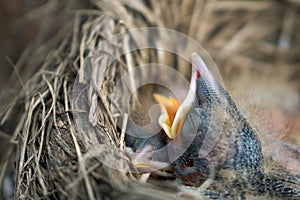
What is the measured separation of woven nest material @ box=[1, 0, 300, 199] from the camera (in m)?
1.17

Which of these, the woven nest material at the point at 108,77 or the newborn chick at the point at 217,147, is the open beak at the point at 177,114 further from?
the woven nest material at the point at 108,77

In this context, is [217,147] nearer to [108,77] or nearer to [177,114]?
[177,114]

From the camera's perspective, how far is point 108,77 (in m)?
1.55

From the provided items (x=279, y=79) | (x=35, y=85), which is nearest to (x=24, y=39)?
(x=35, y=85)

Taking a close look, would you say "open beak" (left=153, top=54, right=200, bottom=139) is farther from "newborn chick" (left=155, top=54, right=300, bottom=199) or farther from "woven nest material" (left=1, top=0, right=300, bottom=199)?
"woven nest material" (left=1, top=0, right=300, bottom=199)

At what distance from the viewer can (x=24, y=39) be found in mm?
2301

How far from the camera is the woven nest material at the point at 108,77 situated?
3.84 feet

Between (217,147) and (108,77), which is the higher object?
(108,77)

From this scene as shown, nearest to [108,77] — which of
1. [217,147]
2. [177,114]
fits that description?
[177,114]

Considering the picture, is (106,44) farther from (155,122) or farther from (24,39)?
(24,39)

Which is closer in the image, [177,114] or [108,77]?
[177,114]

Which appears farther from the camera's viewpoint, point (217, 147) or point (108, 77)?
point (108, 77)

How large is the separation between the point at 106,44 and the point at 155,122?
16.2 inches

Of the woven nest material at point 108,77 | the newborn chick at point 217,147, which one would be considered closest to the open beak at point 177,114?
the newborn chick at point 217,147
